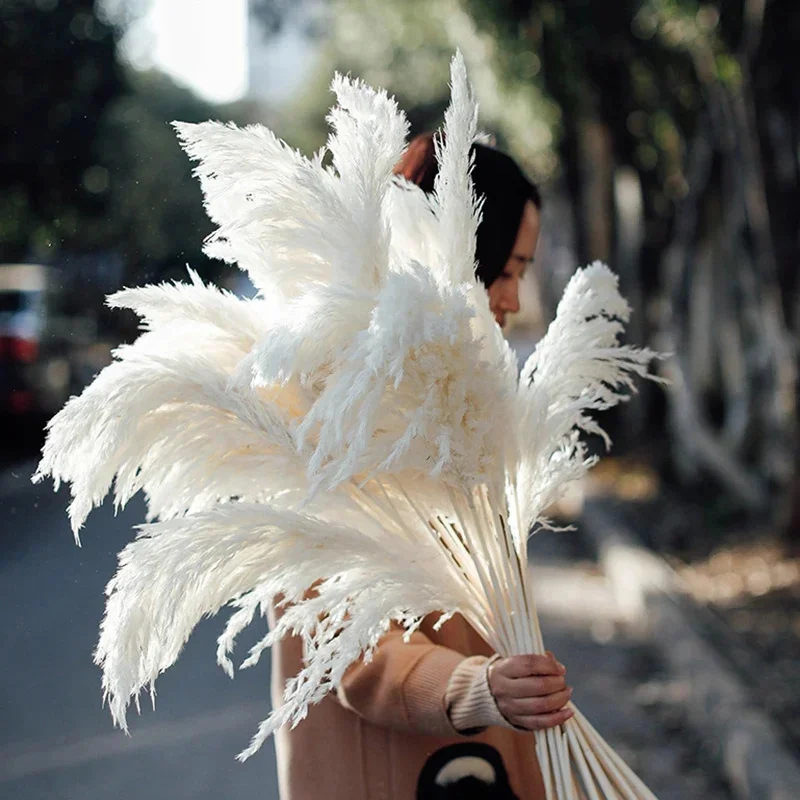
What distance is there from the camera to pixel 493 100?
13117 mm

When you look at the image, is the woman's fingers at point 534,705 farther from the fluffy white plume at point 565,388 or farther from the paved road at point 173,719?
the paved road at point 173,719

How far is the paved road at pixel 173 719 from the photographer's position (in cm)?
432

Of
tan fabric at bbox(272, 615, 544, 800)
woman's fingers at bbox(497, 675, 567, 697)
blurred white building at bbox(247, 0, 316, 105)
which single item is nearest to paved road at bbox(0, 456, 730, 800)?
tan fabric at bbox(272, 615, 544, 800)

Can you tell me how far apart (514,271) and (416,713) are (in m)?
0.89

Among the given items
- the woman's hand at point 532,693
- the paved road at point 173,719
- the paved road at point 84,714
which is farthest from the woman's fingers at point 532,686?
the paved road at point 173,719

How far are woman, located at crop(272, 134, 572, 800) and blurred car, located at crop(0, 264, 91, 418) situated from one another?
391cm

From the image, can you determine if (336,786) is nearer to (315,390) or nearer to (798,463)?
(315,390)

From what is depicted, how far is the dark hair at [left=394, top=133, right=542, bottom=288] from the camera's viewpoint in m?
2.21

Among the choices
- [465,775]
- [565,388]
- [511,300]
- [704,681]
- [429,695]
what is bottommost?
[465,775]

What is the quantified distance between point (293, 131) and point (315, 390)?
26559mm

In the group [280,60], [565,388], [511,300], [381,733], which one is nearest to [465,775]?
[381,733]

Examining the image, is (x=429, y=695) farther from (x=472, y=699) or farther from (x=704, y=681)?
(x=704, y=681)

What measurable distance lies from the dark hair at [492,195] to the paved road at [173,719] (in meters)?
1.47

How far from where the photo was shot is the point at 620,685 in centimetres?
593
